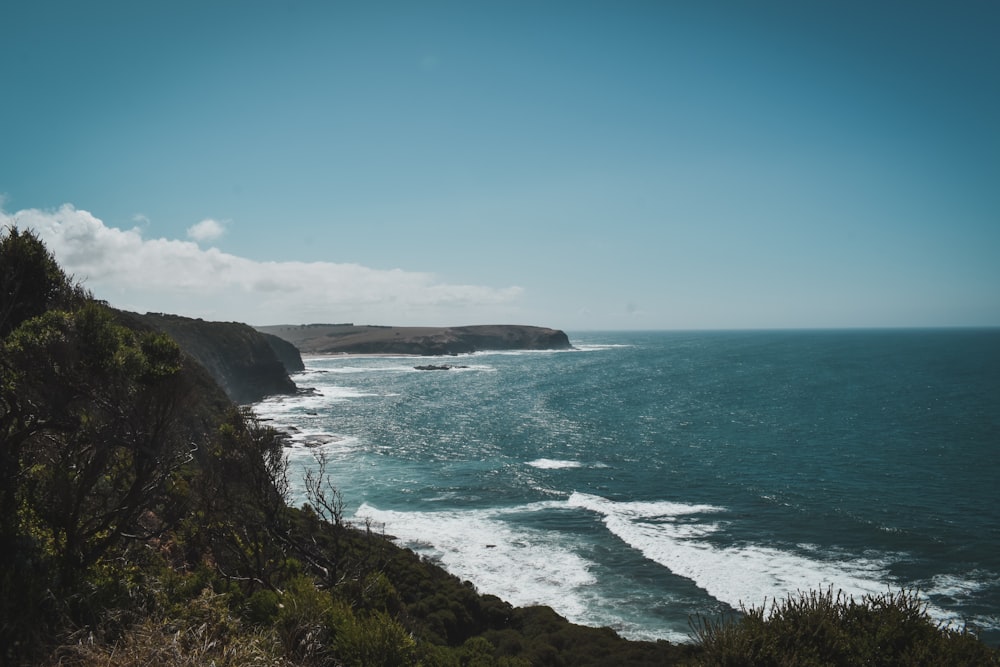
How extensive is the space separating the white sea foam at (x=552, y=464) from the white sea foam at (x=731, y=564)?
1189 cm

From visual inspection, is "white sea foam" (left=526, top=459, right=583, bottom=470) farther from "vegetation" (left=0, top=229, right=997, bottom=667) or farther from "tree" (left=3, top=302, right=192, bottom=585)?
"tree" (left=3, top=302, right=192, bottom=585)

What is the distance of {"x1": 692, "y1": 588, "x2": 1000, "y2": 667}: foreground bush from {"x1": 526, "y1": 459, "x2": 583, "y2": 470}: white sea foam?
1351 inches

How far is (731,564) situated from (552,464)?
71.3ft

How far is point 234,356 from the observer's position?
8250 centimetres

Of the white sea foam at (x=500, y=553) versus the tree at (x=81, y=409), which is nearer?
the tree at (x=81, y=409)

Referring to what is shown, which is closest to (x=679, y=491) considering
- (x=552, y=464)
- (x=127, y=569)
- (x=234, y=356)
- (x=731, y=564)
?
(x=552, y=464)

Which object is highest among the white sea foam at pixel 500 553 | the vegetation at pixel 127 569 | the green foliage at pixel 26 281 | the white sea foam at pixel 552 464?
the green foliage at pixel 26 281

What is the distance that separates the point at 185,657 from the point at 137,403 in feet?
16.6

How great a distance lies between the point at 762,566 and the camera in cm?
2648

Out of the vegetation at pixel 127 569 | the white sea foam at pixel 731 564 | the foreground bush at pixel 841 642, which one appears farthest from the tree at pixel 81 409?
the white sea foam at pixel 731 564

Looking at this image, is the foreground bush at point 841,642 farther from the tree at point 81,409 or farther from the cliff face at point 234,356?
the cliff face at point 234,356

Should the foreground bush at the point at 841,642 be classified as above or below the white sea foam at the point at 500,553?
above

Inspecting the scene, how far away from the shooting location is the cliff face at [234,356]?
71875 millimetres

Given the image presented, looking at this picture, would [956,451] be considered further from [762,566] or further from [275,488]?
[275,488]
